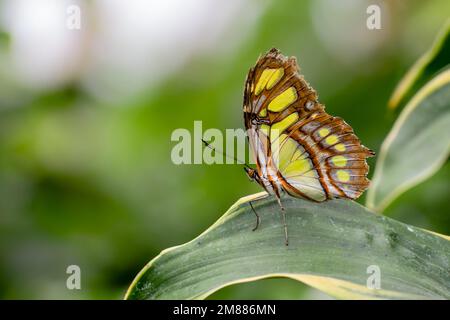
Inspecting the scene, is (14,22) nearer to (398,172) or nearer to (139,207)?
(139,207)

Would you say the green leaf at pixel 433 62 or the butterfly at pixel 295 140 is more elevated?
the green leaf at pixel 433 62

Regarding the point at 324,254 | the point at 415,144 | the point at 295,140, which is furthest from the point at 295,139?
the point at 324,254

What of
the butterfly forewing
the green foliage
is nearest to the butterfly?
the butterfly forewing

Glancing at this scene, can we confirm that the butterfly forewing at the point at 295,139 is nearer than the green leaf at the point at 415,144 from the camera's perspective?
No

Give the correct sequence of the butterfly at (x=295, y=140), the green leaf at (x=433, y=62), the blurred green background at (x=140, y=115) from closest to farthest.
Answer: the green leaf at (x=433, y=62)
the butterfly at (x=295, y=140)
the blurred green background at (x=140, y=115)

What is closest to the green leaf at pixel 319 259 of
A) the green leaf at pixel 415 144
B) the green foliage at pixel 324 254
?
the green foliage at pixel 324 254

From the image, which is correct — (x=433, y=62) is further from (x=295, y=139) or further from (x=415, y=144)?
(x=295, y=139)

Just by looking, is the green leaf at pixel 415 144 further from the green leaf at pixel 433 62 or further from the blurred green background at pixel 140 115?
the blurred green background at pixel 140 115

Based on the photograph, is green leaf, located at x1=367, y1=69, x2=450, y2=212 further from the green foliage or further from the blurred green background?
the blurred green background
